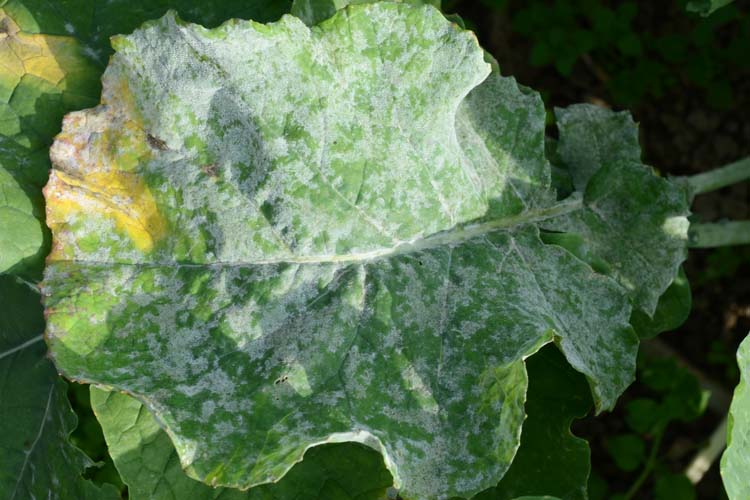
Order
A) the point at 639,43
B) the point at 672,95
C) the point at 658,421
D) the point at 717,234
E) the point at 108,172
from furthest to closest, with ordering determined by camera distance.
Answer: the point at 672,95
the point at 639,43
the point at 658,421
the point at 717,234
the point at 108,172

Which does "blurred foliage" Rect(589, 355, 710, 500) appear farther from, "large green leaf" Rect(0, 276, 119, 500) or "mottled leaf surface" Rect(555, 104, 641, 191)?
"large green leaf" Rect(0, 276, 119, 500)

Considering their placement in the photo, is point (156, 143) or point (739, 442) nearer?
point (739, 442)

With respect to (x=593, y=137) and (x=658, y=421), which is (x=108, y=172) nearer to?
(x=593, y=137)

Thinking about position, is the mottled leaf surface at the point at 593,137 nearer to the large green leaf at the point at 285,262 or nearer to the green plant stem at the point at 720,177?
the green plant stem at the point at 720,177

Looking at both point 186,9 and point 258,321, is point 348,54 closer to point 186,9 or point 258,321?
point 186,9

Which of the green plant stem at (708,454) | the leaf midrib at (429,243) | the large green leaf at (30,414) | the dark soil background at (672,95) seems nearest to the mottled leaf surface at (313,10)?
the leaf midrib at (429,243)

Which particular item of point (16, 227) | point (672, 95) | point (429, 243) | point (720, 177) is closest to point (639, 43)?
point (672, 95)
